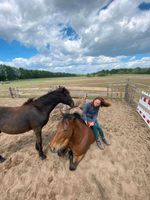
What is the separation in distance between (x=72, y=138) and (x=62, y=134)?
520 mm

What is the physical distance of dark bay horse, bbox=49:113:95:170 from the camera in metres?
2.23

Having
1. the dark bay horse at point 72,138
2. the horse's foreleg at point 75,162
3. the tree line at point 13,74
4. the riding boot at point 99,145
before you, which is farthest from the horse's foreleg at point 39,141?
the tree line at point 13,74

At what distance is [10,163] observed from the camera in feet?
10.1

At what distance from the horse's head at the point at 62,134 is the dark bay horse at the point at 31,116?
0.88m

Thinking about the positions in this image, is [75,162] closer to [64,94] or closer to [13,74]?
[64,94]

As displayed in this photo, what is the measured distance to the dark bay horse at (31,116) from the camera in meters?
3.00

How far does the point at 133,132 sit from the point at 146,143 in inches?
25.1

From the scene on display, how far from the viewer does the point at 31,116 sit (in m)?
3.00

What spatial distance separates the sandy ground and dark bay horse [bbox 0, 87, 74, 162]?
381 millimetres

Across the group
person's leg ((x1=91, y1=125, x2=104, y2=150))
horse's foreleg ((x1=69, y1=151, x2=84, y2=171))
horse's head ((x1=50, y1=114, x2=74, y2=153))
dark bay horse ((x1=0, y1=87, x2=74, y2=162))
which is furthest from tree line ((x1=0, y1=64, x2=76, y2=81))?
horse's head ((x1=50, y1=114, x2=74, y2=153))

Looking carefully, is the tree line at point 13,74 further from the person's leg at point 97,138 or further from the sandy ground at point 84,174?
the person's leg at point 97,138

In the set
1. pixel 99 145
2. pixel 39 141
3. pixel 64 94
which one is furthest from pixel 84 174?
pixel 64 94

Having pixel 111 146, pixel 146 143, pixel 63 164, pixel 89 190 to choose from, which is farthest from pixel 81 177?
pixel 146 143

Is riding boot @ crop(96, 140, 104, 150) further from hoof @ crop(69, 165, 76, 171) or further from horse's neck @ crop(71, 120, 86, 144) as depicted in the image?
hoof @ crop(69, 165, 76, 171)
